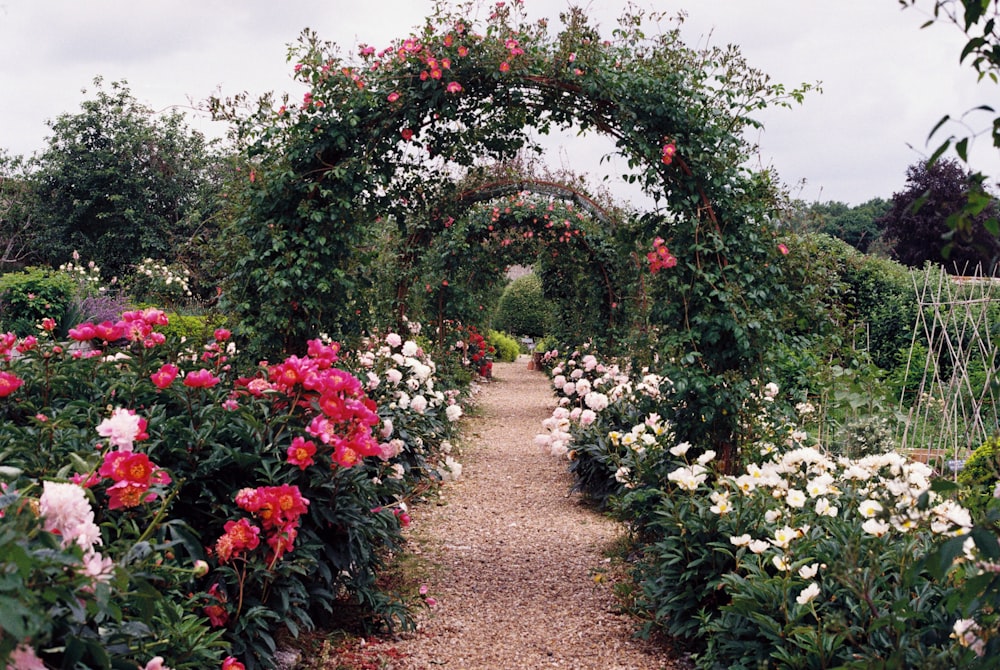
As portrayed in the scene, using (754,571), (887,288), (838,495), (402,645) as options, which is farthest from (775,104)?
(887,288)

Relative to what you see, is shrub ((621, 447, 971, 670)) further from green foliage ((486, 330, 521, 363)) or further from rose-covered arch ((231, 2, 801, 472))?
green foliage ((486, 330, 521, 363))

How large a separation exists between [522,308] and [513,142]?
48.1ft

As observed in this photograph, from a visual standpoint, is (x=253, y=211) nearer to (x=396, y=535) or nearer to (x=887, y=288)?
A: (x=396, y=535)

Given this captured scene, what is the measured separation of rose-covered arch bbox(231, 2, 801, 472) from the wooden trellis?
108 centimetres

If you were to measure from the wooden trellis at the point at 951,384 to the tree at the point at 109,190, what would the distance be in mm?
15812

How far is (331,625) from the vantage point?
118 inches

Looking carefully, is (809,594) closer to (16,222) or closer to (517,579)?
(517,579)

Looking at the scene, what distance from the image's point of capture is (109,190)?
19.0 meters

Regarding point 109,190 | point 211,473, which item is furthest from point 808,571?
point 109,190

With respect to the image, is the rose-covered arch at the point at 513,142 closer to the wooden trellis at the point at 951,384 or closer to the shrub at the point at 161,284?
the wooden trellis at the point at 951,384

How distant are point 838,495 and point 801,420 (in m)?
1.69

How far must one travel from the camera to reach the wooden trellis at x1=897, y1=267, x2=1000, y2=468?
4.44 meters

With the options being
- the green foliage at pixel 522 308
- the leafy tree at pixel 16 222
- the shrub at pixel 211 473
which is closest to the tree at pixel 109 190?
the leafy tree at pixel 16 222

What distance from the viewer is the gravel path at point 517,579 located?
3012mm
